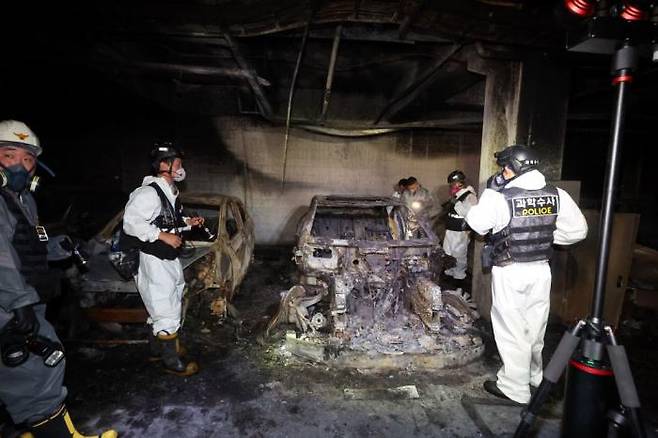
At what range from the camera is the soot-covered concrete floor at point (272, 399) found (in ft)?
9.14

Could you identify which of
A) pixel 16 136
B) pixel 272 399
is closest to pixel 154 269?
pixel 16 136

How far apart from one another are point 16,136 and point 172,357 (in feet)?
7.63

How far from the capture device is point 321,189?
8547 mm

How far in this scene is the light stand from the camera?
175 centimetres

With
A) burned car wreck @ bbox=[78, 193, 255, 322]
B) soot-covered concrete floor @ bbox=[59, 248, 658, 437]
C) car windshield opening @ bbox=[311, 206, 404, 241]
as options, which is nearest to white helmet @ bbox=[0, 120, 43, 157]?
burned car wreck @ bbox=[78, 193, 255, 322]

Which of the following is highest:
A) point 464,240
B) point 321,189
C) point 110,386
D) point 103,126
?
point 103,126

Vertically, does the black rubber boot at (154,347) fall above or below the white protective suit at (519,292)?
below

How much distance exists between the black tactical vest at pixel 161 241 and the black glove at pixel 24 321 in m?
1.08

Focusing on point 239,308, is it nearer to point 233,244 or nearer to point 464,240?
point 233,244

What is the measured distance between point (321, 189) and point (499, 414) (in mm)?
6324

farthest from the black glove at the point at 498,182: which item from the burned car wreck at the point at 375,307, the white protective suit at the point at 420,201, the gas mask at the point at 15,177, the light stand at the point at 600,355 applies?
the gas mask at the point at 15,177

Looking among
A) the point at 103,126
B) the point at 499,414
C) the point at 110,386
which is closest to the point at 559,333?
the point at 499,414

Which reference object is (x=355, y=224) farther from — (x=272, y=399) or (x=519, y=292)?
(x=272, y=399)

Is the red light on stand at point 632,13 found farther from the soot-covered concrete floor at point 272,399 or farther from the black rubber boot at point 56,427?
the black rubber boot at point 56,427
